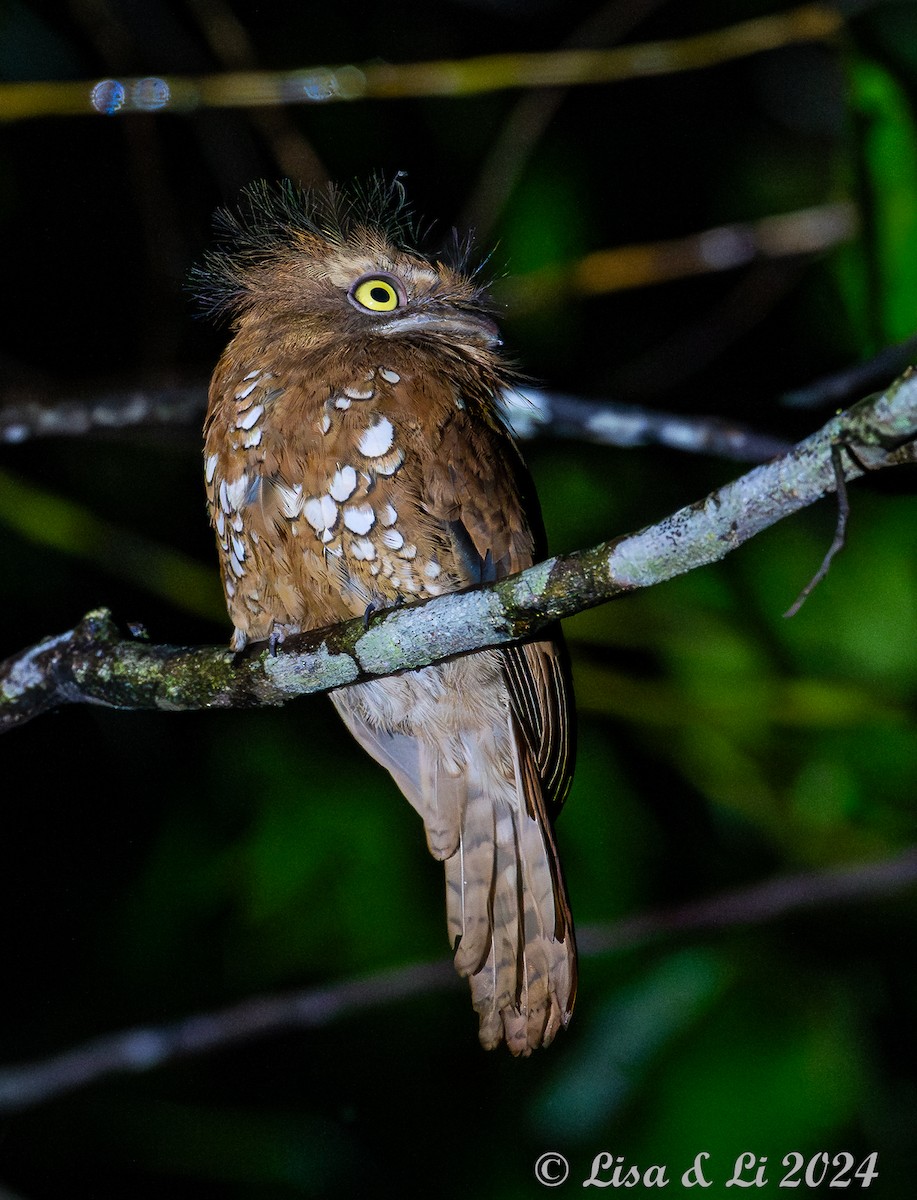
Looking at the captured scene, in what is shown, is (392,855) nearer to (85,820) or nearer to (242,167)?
(85,820)

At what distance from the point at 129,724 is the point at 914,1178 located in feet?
8.96

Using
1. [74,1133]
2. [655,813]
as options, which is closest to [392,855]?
[655,813]

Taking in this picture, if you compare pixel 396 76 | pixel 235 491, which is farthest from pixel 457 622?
pixel 396 76

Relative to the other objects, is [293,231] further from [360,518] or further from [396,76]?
[396,76]

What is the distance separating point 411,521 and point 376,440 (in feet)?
0.52

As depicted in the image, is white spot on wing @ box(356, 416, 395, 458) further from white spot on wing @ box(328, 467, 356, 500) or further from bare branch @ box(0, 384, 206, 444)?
bare branch @ box(0, 384, 206, 444)

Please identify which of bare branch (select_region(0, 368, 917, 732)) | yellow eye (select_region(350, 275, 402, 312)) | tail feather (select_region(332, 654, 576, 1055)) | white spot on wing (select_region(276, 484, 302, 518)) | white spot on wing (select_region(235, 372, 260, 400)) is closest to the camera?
bare branch (select_region(0, 368, 917, 732))

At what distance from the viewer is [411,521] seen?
2035 millimetres

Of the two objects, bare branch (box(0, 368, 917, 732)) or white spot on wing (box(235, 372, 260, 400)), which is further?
white spot on wing (box(235, 372, 260, 400))

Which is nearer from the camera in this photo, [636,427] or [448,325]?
[448,325]

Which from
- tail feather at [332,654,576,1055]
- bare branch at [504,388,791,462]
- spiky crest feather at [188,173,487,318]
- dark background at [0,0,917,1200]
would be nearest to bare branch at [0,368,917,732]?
tail feather at [332,654,576,1055]

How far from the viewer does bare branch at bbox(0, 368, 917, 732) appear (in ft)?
4.23

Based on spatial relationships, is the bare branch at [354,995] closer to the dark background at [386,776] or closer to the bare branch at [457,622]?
the dark background at [386,776]

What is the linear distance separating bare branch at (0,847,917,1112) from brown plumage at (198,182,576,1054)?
1.47m
